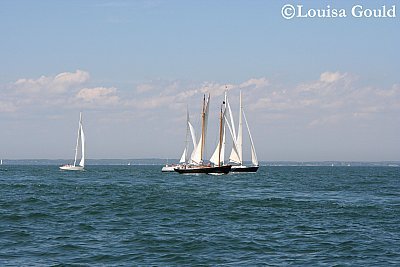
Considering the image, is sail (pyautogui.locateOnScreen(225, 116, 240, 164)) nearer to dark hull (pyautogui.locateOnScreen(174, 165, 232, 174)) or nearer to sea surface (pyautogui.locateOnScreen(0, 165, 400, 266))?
dark hull (pyautogui.locateOnScreen(174, 165, 232, 174))

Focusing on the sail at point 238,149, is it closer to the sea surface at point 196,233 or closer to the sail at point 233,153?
the sail at point 233,153

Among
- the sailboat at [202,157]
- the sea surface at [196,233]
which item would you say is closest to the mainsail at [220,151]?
the sailboat at [202,157]

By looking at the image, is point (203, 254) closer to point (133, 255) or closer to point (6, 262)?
point (133, 255)

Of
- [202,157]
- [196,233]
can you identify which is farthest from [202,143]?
[196,233]

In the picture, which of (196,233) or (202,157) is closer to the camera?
(196,233)

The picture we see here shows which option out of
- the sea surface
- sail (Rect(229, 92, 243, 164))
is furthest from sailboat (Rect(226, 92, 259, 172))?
the sea surface

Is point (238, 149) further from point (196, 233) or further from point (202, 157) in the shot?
point (196, 233)

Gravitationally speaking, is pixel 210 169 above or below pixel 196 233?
above

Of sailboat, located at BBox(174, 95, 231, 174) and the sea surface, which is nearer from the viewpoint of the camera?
the sea surface

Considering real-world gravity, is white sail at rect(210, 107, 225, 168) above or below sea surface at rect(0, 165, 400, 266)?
above

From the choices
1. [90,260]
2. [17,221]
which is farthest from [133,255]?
[17,221]

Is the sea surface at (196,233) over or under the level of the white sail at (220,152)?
under

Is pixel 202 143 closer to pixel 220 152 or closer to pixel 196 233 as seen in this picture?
pixel 220 152

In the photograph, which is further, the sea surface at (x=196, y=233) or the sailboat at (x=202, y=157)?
the sailboat at (x=202, y=157)
